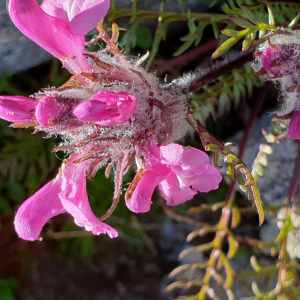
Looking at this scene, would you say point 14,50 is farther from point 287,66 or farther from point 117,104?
point 287,66

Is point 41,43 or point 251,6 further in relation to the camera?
point 251,6

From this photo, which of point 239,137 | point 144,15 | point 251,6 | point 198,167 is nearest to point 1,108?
point 198,167

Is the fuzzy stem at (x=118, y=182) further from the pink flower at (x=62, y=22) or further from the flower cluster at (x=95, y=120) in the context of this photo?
the pink flower at (x=62, y=22)

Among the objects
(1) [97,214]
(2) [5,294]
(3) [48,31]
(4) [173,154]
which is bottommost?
(2) [5,294]

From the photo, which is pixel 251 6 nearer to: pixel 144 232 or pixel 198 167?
pixel 198 167

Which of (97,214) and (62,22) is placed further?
(97,214)

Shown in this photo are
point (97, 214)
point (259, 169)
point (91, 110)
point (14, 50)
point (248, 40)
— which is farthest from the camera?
point (97, 214)

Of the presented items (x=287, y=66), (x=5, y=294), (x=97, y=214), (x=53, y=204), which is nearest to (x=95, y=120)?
(x=53, y=204)
